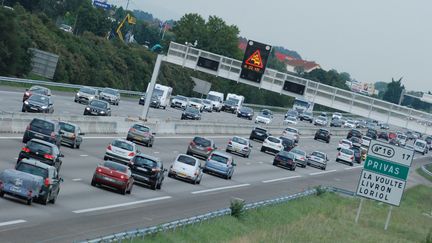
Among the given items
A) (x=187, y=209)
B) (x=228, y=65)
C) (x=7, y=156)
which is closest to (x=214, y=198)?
(x=187, y=209)

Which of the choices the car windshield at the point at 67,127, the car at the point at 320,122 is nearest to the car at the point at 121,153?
the car windshield at the point at 67,127

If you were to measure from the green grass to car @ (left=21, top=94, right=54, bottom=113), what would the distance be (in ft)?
57.4

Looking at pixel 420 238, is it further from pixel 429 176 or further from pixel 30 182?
pixel 429 176

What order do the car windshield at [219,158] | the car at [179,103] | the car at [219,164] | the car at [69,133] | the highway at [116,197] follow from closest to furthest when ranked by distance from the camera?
1. the highway at [116,197]
2. the car at [69,133]
3. the car windshield at [219,158]
4. the car at [219,164]
5. the car at [179,103]

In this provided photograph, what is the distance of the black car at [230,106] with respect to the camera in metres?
126

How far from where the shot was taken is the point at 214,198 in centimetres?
4372

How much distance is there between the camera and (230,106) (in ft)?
412

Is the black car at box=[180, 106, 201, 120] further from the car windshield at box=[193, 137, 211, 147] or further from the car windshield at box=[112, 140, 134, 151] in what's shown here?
the car windshield at box=[112, 140, 134, 151]

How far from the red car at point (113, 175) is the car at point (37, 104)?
84.4 ft

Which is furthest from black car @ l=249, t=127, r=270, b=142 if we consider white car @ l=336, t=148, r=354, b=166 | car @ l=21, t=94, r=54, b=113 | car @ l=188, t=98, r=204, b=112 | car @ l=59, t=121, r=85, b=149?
car @ l=59, t=121, r=85, b=149

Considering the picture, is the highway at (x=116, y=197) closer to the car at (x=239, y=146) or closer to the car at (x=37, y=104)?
the car at (x=239, y=146)

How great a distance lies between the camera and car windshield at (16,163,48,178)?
29.7 meters

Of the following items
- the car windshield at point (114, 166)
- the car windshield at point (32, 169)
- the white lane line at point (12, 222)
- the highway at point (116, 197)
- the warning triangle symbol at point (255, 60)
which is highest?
the warning triangle symbol at point (255, 60)

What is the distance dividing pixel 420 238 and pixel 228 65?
32003 millimetres
